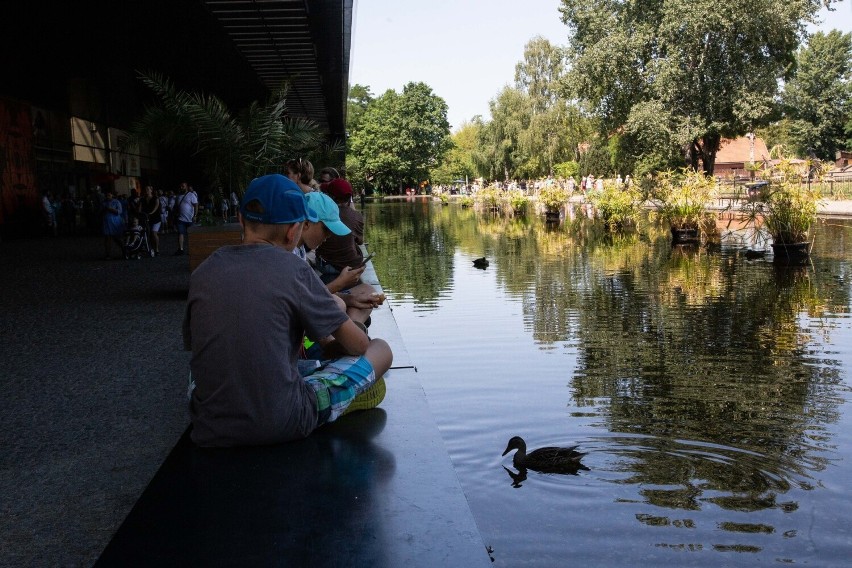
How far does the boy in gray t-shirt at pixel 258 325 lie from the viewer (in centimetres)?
355

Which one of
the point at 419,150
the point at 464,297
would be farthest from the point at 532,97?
the point at 464,297

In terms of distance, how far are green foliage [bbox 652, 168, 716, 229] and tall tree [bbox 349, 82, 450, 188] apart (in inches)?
2990

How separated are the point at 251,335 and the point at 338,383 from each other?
26.1 inches

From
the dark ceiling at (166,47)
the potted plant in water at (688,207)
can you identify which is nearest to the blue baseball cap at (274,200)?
the dark ceiling at (166,47)

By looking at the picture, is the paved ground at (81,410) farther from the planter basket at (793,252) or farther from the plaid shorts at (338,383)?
the planter basket at (793,252)

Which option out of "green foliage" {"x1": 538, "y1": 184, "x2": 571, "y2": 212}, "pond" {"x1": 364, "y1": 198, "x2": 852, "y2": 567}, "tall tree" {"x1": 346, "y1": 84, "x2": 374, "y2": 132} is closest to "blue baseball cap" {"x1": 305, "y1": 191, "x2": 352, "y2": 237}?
"pond" {"x1": 364, "y1": 198, "x2": 852, "y2": 567}

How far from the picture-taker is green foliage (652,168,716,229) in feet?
74.3

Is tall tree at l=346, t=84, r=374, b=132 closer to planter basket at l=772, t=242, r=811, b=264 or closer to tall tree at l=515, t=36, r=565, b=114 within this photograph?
tall tree at l=515, t=36, r=565, b=114

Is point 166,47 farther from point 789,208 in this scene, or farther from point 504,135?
point 504,135

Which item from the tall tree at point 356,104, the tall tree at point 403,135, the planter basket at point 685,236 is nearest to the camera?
the planter basket at point 685,236

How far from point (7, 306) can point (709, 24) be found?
31.2 metres

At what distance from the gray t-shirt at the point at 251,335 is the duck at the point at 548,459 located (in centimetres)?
220

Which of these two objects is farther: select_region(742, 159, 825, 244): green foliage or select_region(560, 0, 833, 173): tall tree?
select_region(560, 0, 833, 173): tall tree

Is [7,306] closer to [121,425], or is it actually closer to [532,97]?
[121,425]
